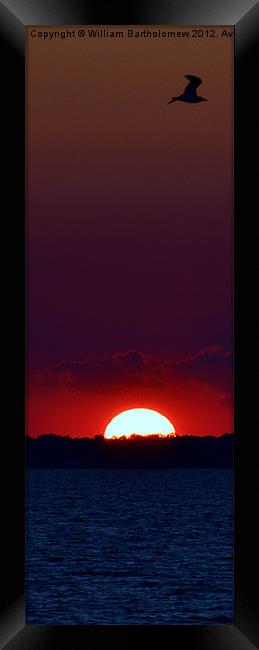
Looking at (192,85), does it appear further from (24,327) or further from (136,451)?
(136,451)

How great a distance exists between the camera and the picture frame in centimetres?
254

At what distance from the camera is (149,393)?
45.5 meters

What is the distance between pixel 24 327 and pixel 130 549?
38.6 m

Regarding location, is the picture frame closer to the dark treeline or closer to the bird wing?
the bird wing

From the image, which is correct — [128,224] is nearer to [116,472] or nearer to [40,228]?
[40,228]

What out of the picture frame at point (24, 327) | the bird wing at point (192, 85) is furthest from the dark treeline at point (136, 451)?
the picture frame at point (24, 327)

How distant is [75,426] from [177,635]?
35.7 m

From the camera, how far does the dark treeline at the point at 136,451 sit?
42719 mm

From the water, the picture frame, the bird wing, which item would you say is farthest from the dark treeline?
the picture frame

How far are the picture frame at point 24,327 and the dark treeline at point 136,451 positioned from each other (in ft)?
121

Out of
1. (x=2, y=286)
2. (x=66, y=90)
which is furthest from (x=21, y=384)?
(x=66, y=90)

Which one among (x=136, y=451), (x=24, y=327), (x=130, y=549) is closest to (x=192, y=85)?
(x=24, y=327)

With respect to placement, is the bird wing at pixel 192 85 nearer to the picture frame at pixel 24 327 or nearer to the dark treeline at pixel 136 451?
the picture frame at pixel 24 327

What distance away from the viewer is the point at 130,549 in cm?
3988
